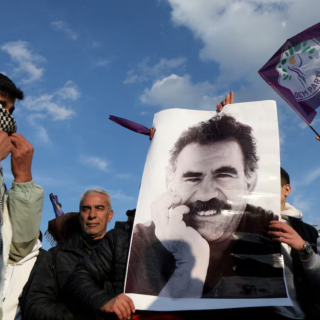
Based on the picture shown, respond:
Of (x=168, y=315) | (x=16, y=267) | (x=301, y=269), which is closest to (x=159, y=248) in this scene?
(x=168, y=315)

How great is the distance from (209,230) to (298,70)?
2.80m

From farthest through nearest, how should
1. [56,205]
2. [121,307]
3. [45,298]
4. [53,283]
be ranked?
[56,205] < [53,283] < [45,298] < [121,307]

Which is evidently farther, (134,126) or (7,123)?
(134,126)

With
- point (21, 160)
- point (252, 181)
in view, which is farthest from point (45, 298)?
point (252, 181)

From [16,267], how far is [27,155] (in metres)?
1.66

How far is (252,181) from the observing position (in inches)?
117

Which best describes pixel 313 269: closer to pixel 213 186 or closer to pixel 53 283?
pixel 213 186

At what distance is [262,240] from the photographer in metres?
2.76

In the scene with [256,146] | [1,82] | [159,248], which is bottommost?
[159,248]

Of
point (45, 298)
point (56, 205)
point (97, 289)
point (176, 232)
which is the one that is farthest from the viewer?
point (56, 205)

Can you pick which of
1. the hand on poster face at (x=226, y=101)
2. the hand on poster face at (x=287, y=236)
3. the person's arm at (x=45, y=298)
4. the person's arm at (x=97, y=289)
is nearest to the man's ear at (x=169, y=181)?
the person's arm at (x=97, y=289)

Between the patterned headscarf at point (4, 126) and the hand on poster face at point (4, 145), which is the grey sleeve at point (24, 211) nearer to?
the patterned headscarf at point (4, 126)

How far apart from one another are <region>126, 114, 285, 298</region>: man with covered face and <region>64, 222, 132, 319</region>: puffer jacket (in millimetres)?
144

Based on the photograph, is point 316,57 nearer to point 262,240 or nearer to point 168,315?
point 262,240
